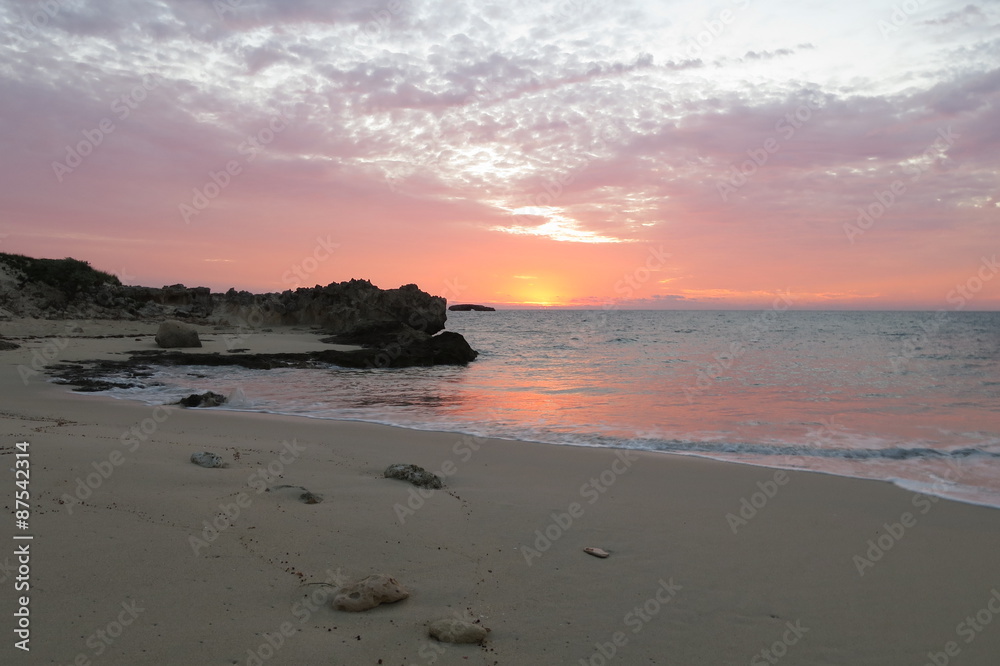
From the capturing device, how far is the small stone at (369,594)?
343cm

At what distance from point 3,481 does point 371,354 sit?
723 inches

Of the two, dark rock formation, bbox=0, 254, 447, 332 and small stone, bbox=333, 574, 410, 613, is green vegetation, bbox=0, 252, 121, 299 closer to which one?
dark rock formation, bbox=0, 254, 447, 332

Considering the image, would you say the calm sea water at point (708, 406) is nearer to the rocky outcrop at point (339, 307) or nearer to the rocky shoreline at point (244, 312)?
the rocky shoreline at point (244, 312)

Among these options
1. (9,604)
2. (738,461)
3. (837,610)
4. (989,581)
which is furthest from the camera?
(738,461)

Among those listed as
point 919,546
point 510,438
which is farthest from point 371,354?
point 919,546

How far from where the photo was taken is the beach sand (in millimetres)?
3184

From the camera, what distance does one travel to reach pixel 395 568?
13.4ft

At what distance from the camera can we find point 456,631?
324 cm

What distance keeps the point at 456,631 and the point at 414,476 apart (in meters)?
3.22

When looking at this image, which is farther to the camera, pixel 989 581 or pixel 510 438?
pixel 510 438

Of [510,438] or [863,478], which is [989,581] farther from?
[510,438]

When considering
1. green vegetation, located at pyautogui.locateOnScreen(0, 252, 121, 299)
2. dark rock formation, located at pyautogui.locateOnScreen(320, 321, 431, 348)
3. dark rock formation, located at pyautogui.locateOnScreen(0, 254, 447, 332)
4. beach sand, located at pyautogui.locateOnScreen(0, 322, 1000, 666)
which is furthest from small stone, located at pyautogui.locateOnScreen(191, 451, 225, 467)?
green vegetation, located at pyautogui.locateOnScreen(0, 252, 121, 299)

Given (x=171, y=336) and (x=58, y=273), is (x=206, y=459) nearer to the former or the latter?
(x=171, y=336)

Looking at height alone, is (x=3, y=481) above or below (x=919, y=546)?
above
